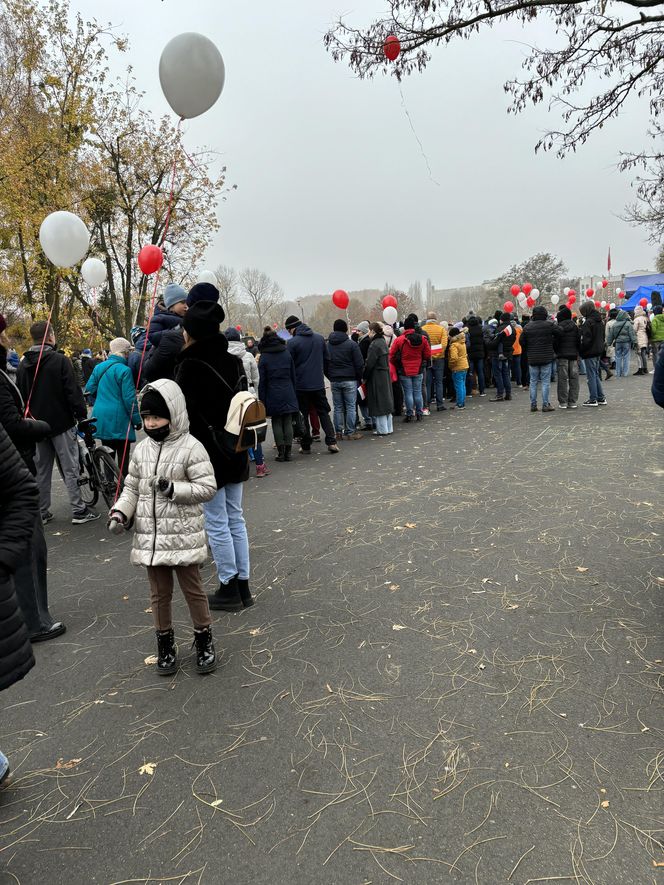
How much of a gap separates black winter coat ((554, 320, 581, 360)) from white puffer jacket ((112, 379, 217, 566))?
9747mm

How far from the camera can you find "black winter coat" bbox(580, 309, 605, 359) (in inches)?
442

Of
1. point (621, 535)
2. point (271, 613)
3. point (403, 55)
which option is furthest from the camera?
point (403, 55)

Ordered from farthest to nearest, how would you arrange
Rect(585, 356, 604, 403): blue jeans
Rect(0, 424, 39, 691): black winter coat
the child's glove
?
Rect(585, 356, 604, 403): blue jeans < the child's glove < Rect(0, 424, 39, 691): black winter coat

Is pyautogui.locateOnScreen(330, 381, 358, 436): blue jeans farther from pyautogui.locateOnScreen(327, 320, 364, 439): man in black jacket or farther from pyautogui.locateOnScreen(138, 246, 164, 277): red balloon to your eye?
pyautogui.locateOnScreen(138, 246, 164, 277): red balloon

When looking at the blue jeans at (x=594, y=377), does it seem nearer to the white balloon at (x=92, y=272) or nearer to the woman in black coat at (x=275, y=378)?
the woman in black coat at (x=275, y=378)

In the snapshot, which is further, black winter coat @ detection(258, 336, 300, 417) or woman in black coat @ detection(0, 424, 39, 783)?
black winter coat @ detection(258, 336, 300, 417)

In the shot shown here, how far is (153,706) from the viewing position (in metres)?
3.04

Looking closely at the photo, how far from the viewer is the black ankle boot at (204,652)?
330cm

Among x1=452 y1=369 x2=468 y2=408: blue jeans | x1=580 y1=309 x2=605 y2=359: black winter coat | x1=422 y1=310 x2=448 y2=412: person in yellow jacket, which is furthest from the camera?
x1=452 y1=369 x2=468 y2=408: blue jeans

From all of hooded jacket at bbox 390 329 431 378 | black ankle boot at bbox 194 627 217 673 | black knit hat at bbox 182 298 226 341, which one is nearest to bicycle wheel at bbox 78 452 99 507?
black knit hat at bbox 182 298 226 341

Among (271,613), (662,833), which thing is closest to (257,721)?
(271,613)

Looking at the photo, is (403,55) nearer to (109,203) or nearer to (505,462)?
(505,462)

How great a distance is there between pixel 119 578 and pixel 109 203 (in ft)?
64.2

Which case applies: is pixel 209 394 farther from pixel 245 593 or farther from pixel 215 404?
pixel 245 593
